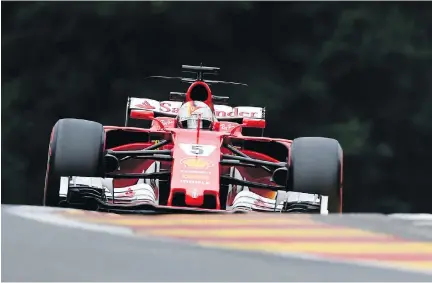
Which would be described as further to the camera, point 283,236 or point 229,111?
point 229,111

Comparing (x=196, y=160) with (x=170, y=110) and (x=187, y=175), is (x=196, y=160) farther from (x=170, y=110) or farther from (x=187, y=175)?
(x=170, y=110)

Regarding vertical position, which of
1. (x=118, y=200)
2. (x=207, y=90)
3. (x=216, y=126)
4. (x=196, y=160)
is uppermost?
(x=207, y=90)

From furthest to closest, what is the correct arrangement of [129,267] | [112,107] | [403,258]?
[112,107] < [403,258] < [129,267]

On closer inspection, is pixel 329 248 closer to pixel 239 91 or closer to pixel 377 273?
pixel 377 273

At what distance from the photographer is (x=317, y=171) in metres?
5.63

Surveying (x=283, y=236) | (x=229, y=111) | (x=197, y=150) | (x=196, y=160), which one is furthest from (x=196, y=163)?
(x=283, y=236)

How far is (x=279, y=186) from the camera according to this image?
6.02 metres

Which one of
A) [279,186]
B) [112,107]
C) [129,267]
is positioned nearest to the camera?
[129,267]

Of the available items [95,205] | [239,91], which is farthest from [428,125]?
[95,205]

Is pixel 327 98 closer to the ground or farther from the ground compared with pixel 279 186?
farther from the ground

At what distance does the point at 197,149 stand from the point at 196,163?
6.6 inches

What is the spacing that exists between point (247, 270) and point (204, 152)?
11.9 ft

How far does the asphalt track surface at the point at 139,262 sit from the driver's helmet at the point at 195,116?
12.7 ft

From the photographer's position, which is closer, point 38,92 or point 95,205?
point 95,205
